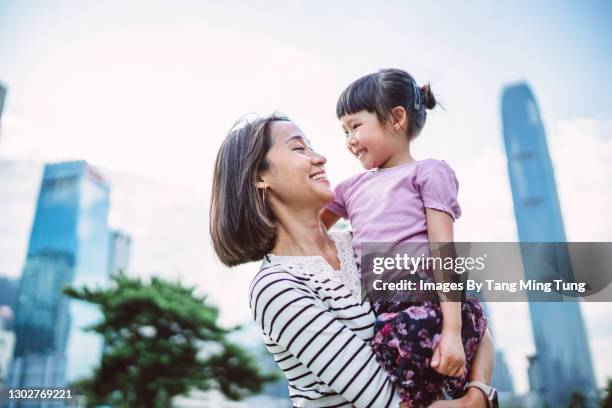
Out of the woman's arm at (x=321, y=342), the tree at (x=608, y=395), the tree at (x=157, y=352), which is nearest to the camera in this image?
the woman's arm at (x=321, y=342)

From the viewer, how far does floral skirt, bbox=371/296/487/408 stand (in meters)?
0.84

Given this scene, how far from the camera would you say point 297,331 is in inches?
34.1

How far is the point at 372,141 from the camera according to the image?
1123 mm

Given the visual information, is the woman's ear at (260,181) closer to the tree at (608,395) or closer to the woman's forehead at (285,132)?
the woman's forehead at (285,132)

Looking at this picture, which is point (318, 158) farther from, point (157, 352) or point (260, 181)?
point (157, 352)

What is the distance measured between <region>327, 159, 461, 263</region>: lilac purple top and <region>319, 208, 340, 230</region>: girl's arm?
0.56 feet

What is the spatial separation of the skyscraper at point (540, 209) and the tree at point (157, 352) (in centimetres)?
3176

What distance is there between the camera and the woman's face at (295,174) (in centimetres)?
111

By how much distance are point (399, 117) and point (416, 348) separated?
21.4 inches

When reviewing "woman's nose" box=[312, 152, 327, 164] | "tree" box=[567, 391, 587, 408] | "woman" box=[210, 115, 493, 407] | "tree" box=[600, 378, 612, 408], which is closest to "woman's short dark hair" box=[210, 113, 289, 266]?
"woman" box=[210, 115, 493, 407]

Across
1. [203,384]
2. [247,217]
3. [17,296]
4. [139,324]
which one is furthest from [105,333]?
[17,296]

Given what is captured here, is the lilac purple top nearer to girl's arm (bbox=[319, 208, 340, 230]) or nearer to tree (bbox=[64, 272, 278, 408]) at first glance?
girl's arm (bbox=[319, 208, 340, 230])

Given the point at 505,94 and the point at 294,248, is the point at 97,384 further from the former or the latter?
the point at 505,94

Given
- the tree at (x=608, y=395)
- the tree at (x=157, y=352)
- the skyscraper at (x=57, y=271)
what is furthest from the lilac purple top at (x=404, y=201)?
the skyscraper at (x=57, y=271)
